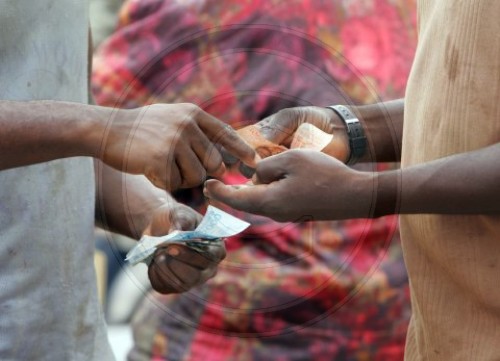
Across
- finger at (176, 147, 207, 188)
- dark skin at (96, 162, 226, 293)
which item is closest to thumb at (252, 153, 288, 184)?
finger at (176, 147, 207, 188)

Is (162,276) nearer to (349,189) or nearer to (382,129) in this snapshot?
(349,189)

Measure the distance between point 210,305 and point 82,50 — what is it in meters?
0.84

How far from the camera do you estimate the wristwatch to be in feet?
7.07

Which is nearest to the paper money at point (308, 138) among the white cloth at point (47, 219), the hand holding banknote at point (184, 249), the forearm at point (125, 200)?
the hand holding banknote at point (184, 249)

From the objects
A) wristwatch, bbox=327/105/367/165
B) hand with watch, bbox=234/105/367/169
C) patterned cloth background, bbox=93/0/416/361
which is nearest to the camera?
hand with watch, bbox=234/105/367/169

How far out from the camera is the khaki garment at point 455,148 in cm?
180

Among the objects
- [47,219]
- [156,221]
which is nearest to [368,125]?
[156,221]

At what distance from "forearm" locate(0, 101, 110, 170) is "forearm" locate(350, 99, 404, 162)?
0.61 m

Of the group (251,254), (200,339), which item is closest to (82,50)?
(251,254)

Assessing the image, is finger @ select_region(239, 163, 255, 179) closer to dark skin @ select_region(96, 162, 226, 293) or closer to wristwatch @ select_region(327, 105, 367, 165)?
dark skin @ select_region(96, 162, 226, 293)


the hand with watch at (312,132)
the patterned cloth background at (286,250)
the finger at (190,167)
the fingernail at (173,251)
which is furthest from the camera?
the patterned cloth background at (286,250)

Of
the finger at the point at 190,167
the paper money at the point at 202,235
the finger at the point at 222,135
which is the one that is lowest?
the paper money at the point at 202,235

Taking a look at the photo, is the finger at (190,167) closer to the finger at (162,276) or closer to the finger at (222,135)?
the finger at (222,135)

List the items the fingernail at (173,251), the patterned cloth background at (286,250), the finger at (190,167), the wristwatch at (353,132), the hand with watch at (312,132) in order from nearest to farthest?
the finger at (190,167), the hand with watch at (312,132), the fingernail at (173,251), the wristwatch at (353,132), the patterned cloth background at (286,250)
